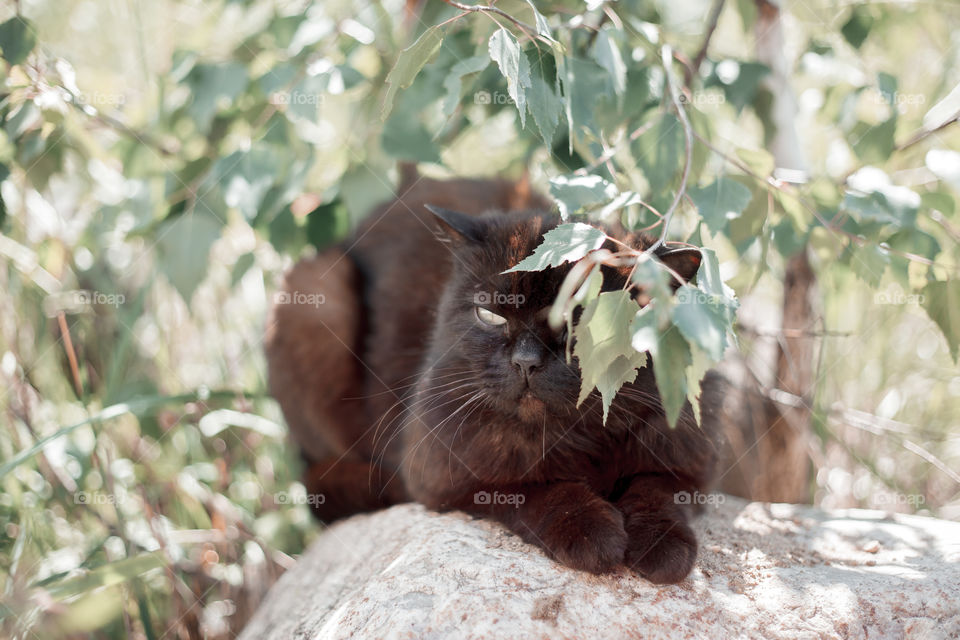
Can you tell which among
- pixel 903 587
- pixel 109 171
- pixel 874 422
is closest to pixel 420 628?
pixel 903 587

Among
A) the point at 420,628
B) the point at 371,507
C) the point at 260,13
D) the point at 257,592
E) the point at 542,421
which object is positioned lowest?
the point at 257,592

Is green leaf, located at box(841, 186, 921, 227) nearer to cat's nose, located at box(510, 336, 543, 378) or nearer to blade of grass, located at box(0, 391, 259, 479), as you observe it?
cat's nose, located at box(510, 336, 543, 378)

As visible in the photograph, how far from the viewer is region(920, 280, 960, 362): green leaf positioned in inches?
69.4

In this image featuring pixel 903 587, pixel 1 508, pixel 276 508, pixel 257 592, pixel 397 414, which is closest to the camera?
pixel 903 587

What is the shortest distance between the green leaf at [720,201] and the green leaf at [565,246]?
1.60 ft

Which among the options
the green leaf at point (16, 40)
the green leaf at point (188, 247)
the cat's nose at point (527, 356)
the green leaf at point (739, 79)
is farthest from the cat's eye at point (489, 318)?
the green leaf at point (16, 40)

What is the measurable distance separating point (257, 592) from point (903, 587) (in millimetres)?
2093

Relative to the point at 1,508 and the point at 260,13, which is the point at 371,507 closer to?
the point at 1,508

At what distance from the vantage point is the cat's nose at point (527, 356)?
5.18 ft

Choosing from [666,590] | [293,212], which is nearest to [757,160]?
[666,590]

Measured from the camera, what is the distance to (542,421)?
1732mm

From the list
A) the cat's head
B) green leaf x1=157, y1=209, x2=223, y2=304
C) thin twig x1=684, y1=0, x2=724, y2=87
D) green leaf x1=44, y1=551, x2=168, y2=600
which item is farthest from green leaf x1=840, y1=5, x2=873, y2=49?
green leaf x1=44, y1=551, x2=168, y2=600

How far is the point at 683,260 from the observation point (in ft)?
4.95

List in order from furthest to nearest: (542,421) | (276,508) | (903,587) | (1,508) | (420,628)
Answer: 1. (276,508)
2. (1,508)
3. (542,421)
4. (903,587)
5. (420,628)
